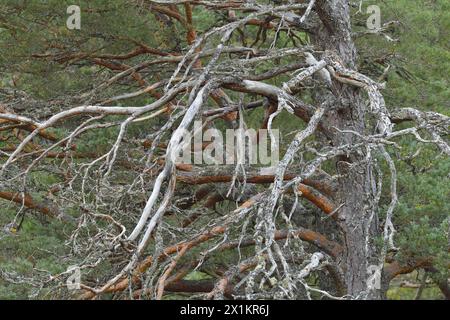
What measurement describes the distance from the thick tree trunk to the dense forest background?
0.31 metres

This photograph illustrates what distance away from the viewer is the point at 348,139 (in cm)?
827

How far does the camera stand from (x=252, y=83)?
24.0 feet

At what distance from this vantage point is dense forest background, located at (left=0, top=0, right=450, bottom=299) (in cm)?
858

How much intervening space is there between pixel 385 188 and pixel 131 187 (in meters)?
3.10

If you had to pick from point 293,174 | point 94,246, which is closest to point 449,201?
point 293,174

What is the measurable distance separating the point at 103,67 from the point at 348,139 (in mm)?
3283

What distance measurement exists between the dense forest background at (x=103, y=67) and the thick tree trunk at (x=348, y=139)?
1.03 feet

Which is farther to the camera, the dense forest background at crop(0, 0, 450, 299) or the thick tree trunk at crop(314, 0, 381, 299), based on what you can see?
the dense forest background at crop(0, 0, 450, 299)

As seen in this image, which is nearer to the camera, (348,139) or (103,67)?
(348,139)

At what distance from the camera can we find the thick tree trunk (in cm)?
805

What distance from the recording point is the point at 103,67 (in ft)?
33.1

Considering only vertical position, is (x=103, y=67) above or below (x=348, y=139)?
above

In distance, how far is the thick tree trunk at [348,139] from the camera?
8.05 metres
